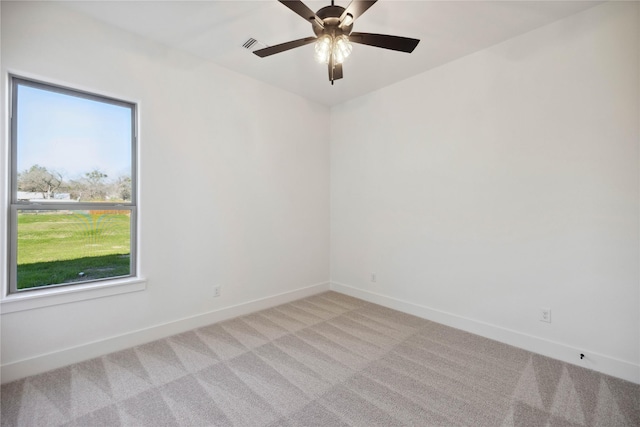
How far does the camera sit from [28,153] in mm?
2229

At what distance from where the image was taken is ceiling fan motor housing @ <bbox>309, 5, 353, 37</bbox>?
67.1 inches

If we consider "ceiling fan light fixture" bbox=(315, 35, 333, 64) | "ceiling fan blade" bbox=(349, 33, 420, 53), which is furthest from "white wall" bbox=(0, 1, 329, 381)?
"ceiling fan blade" bbox=(349, 33, 420, 53)

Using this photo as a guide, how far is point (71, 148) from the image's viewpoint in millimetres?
2420

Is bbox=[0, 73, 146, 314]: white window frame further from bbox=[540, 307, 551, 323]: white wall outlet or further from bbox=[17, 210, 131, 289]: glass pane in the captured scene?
bbox=[540, 307, 551, 323]: white wall outlet

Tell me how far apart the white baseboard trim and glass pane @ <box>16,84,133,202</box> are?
4.18 feet

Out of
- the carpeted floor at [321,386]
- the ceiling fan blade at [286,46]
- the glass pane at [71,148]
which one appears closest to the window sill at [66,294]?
the carpeted floor at [321,386]

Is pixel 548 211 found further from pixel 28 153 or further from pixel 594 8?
pixel 28 153

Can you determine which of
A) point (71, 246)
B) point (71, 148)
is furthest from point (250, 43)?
point (71, 246)

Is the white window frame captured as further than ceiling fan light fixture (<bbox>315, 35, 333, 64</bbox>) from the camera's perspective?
Yes

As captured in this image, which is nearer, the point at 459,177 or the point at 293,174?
the point at 459,177

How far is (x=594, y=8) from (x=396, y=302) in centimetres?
338

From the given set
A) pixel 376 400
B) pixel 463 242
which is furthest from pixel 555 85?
pixel 376 400

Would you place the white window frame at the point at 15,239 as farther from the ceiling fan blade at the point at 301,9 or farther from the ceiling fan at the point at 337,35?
the ceiling fan blade at the point at 301,9

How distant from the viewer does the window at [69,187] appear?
2201mm
